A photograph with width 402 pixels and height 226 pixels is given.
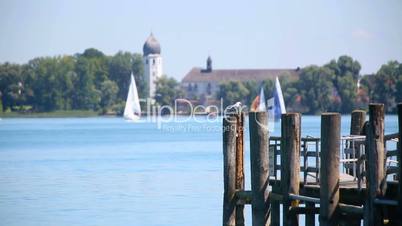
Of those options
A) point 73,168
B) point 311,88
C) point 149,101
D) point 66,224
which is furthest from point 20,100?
point 66,224

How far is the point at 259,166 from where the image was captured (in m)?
21.4

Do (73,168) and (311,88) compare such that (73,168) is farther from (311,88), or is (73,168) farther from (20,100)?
(20,100)

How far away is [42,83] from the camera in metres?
194

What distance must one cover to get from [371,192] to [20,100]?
177m

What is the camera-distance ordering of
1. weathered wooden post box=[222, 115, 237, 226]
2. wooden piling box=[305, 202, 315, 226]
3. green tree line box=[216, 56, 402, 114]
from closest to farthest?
wooden piling box=[305, 202, 315, 226] < weathered wooden post box=[222, 115, 237, 226] < green tree line box=[216, 56, 402, 114]

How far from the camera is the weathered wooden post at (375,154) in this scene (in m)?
18.7

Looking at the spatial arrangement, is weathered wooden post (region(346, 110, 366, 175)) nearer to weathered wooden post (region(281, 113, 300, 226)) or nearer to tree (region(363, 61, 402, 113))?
weathered wooden post (region(281, 113, 300, 226))

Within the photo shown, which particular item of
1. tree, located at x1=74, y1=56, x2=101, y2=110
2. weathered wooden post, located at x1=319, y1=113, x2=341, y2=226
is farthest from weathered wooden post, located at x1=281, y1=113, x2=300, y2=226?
tree, located at x1=74, y1=56, x2=101, y2=110

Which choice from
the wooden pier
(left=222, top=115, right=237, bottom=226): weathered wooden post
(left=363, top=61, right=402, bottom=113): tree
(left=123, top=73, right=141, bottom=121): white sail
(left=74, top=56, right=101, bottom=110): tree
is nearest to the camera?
the wooden pier

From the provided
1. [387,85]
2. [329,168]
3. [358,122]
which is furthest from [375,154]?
[387,85]

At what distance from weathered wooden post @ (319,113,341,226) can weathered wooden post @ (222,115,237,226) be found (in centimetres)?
296

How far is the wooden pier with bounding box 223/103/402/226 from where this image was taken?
18.9 meters

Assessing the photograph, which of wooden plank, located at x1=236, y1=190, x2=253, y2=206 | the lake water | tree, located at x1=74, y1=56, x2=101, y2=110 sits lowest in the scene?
the lake water

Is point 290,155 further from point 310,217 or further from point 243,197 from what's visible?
point 243,197
